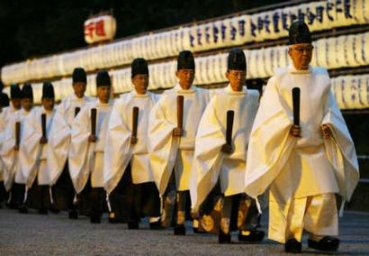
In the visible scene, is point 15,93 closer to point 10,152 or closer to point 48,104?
point 10,152

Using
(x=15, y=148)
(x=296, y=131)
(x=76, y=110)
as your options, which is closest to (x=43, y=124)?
(x=76, y=110)

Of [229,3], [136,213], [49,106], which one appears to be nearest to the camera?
[136,213]

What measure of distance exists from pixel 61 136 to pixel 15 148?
2.92 meters

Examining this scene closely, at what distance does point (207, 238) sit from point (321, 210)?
9.83 feet

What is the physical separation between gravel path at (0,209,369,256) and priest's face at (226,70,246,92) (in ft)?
5.59

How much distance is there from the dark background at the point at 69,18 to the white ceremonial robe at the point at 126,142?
15417mm

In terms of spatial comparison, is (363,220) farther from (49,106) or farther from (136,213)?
(49,106)

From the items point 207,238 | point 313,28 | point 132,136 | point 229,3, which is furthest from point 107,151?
point 229,3

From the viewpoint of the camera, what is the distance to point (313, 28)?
72.4 ft

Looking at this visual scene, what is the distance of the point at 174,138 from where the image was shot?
50.3ft

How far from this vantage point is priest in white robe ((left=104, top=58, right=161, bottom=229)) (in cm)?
1652

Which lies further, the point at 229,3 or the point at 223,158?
the point at 229,3

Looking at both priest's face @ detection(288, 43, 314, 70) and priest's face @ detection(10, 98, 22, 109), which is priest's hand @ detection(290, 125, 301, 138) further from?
priest's face @ detection(10, 98, 22, 109)

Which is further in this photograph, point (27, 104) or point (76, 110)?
point (27, 104)
